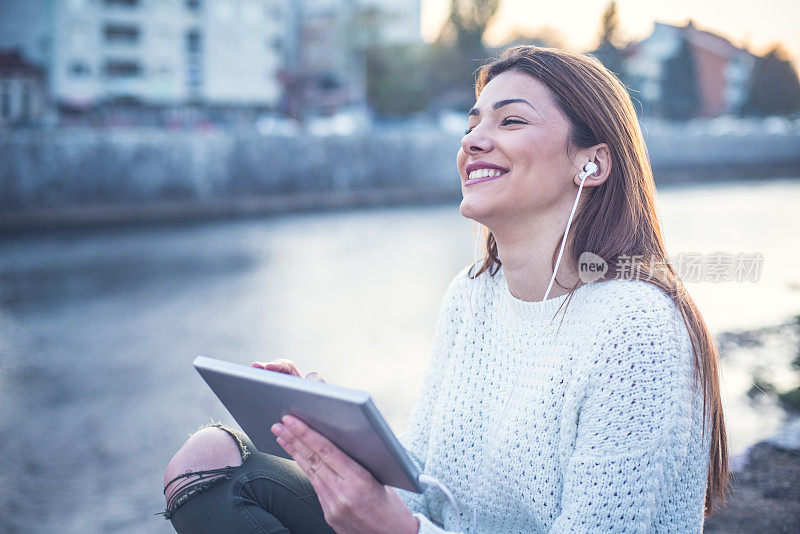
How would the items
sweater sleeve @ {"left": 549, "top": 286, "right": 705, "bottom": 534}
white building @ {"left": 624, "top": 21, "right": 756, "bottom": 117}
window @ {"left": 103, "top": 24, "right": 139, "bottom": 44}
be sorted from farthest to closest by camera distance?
window @ {"left": 103, "top": 24, "right": 139, "bottom": 44}
white building @ {"left": 624, "top": 21, "right": 756, "bottom": 117}
sweater sleeve @ {"left": 549, "top": 286, "right": 705, "bottom": 534}

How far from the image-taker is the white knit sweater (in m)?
1.30

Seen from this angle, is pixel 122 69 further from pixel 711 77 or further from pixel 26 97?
pixel 711 77

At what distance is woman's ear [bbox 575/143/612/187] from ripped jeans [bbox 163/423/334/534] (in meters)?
1.04

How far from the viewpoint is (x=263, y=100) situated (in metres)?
42.5

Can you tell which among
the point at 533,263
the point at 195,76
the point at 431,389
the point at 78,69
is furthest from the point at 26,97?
the point at 533,263

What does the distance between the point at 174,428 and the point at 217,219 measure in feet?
42.6

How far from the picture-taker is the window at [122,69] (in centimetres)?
3769

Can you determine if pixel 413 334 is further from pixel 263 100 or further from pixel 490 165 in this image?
pixel 263 100

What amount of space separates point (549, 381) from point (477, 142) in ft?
2.05

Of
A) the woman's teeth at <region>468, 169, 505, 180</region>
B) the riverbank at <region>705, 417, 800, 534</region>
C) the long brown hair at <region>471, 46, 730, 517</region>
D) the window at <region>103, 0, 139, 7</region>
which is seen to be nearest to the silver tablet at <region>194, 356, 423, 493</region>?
the long brown hair at <region>471, 46, 730, 517</region>

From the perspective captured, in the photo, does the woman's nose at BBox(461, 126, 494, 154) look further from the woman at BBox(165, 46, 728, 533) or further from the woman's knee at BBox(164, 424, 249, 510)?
the woman's knee at BBox(164, 424, 249, 510)

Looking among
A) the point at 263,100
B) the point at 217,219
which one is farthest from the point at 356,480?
the point at 263,100

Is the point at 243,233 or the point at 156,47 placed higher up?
the point at 156,47

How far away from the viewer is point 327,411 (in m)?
1.24
